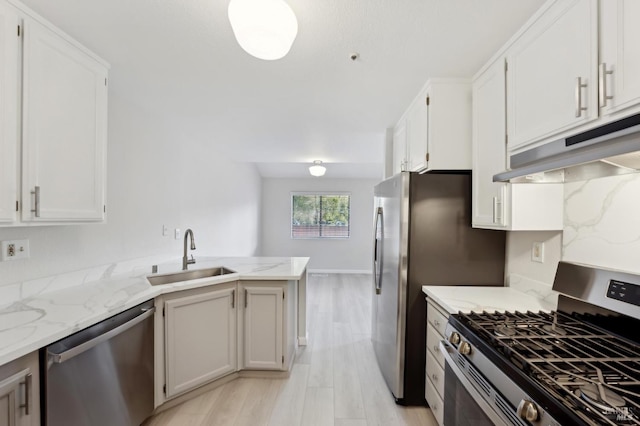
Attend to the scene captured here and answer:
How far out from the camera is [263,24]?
1.15 meters

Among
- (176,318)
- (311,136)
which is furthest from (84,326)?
(311,136)

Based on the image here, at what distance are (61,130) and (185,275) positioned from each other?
53.9 inches

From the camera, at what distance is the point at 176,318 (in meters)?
1.93

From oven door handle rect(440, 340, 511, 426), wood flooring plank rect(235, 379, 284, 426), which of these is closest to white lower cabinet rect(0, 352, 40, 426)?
wood flooring plank rect(235, 379, 284, 426)

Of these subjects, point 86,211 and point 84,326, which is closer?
point 84,326

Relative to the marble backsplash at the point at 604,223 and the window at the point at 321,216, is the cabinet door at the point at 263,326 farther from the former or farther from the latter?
the window at the point at 321,216

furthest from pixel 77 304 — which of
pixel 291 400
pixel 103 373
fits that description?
pixel 291 400

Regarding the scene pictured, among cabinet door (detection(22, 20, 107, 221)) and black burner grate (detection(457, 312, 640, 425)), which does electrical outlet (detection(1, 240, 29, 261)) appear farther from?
black burner grate (detection(457, 312, 640, 425))

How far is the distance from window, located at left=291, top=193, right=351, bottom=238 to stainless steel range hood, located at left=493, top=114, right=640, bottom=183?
5650 millimetres

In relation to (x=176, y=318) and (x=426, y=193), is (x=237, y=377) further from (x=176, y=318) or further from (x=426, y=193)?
(x=426, y=193)

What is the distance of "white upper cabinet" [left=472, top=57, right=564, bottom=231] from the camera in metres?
1.52

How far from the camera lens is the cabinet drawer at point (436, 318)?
1663 mm

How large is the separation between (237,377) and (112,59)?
246cm

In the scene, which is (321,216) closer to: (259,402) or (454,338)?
(259,402)
